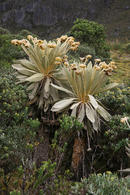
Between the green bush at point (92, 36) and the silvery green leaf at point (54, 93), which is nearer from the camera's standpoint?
the silvery green leaf at point (54, 93)

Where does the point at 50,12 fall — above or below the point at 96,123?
above

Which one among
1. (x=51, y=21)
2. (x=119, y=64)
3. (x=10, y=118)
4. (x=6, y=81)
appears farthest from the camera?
(x=51, y=21)

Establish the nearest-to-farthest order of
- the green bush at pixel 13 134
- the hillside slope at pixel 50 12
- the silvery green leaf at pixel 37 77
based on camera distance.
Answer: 1. the green bush at pixel 13 134
2. the silvery green leaf at pixel 37 77
3. the hillside slope at pixel 50 12

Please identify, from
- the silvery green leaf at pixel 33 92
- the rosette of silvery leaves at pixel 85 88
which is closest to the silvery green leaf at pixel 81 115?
the rosette of silvery leaves at pixel 85 88

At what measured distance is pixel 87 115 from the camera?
279cm

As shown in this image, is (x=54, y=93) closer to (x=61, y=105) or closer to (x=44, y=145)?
(x=61, y=105)

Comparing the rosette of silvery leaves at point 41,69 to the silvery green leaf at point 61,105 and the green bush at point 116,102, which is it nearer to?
the silvery green leaf at point 61,105

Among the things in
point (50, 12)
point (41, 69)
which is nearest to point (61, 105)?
point (41, 69)

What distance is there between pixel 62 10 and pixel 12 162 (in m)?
59.4

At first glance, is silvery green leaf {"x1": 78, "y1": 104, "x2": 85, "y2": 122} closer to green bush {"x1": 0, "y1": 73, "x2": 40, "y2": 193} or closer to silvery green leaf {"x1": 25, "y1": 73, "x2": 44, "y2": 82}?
green bush {"x1": 0, "y1": 73, "x2": 40, "y2": 193}

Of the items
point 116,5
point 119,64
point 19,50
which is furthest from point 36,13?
point 19,50

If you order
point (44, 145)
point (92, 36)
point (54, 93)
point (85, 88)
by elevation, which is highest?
point (92, 36)

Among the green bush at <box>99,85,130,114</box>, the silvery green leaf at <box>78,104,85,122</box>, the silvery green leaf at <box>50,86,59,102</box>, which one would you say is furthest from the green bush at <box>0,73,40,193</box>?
the green bush at <box>99,85,130,114</box>

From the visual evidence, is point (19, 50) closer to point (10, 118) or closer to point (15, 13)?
point (10, 118)
